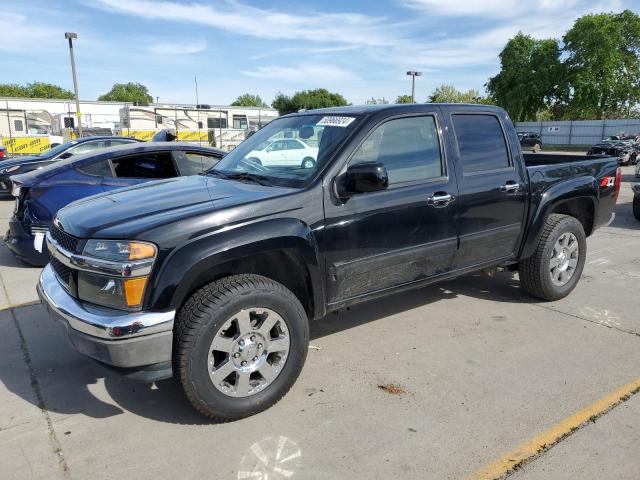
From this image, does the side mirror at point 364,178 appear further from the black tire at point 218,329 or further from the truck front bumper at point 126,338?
the truck front bumper at point 126,338

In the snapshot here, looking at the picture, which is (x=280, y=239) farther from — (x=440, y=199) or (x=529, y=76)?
(x=529, y=76)

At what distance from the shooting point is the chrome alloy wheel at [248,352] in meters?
2.83

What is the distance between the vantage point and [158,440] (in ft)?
9.13

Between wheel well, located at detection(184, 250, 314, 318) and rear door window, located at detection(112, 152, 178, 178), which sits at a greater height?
rear door window, located at detection(112, 152, 178, 178)

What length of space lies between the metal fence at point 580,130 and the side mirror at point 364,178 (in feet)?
146

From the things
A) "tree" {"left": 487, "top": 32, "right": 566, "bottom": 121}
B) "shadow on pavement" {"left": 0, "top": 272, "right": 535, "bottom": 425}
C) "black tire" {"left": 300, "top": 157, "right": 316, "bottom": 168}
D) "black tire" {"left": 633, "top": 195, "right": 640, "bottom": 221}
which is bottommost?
"shadow on pavement" {"left": 0, "top": 272, "right": 535, "bottom": 425}

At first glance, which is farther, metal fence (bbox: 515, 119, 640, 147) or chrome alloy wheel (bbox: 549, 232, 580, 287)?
metal fence (bbox: 515, 119, 640, 147)

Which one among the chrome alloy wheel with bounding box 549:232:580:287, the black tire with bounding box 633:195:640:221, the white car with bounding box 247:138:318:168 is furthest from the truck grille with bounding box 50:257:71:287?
the black tire with bounding box 633:195:640:221

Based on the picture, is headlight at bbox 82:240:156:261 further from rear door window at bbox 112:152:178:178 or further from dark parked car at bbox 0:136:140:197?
dark parked car at bbox 0:136:140:197

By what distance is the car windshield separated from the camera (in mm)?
3385

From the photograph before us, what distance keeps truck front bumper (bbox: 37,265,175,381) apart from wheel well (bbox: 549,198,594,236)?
3.96 m

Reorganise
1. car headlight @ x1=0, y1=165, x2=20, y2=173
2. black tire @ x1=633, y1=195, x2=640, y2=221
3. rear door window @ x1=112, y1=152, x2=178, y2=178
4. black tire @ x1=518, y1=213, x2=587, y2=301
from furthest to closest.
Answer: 1. car headlight @ x1=0, y1=165, x2=20, y2=173
2. black tire @ x1=633, y1=195, x2=640, y2=221
3. rear door window @ x1=112, y1=152, x2=178, y2=178
4. black tire @ x1=518, y1=213, x2=587, y2=301

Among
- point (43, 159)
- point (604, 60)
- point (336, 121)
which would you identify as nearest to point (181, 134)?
point (43, 159)

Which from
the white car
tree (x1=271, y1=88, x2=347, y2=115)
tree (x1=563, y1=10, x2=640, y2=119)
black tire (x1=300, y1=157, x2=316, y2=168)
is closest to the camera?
black tire (x1=300, y1=157, x2=316, y2=168)
